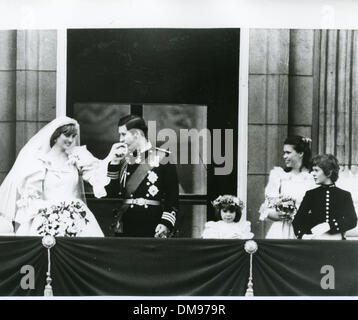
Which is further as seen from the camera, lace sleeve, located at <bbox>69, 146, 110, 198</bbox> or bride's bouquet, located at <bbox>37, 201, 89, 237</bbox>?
lace sleeve, located at <bbox>69, 146, 110, 198</bbox>

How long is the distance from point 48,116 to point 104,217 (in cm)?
91

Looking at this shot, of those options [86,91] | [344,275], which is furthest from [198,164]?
[344,275]

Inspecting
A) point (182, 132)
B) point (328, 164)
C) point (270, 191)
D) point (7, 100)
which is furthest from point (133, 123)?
point (328, 164)

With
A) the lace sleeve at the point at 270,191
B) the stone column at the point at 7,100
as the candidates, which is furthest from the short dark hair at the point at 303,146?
the stone column at the point at 7,100

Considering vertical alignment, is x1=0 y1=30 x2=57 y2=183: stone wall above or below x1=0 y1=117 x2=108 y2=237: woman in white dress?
above

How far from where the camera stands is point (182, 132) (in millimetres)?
6035

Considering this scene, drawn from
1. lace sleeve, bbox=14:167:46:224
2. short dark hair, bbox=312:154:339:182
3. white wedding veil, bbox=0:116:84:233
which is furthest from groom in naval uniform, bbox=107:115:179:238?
short dark hair, bbox=312:154:339:182

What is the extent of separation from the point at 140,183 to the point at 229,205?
28.7 inches

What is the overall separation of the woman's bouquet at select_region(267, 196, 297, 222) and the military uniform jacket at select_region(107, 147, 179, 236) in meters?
0.76

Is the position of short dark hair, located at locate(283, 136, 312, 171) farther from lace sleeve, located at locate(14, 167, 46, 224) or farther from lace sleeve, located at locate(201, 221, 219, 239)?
lace sleeve, located at locate(14, 167, 46, 224)

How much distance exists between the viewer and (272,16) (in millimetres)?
6020

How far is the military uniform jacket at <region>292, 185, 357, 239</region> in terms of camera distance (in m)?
6.03

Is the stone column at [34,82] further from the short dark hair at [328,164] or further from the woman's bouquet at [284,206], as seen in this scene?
the short dark hair at [328,164]
